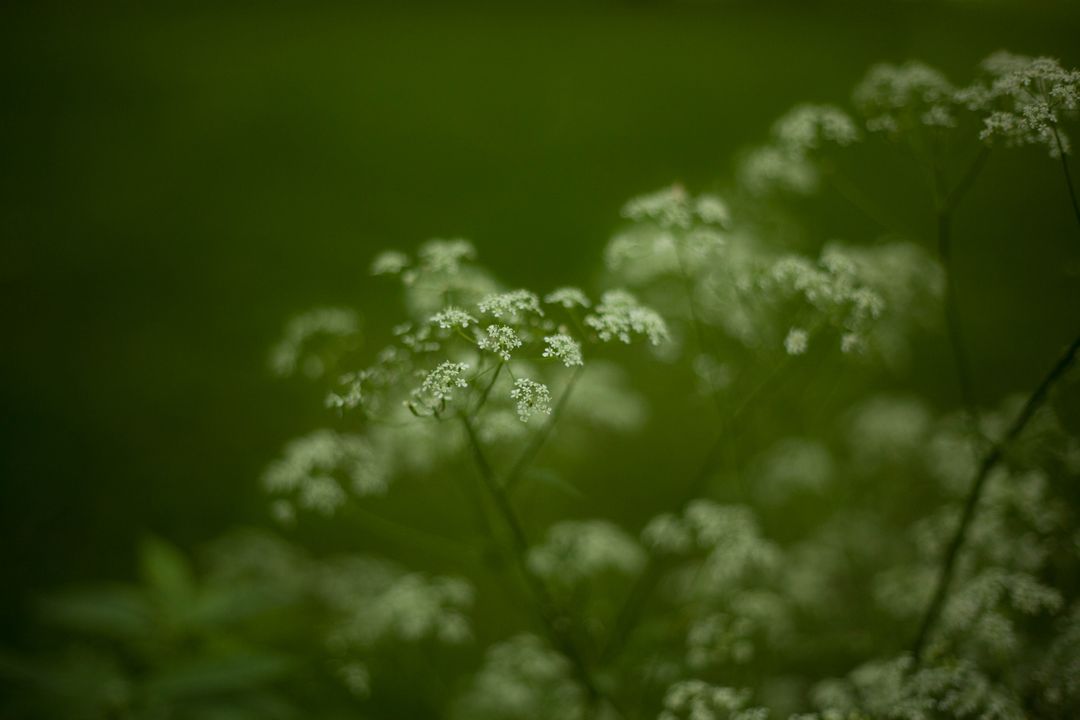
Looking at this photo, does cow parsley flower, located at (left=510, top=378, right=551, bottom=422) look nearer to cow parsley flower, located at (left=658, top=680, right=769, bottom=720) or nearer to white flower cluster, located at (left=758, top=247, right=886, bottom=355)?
white flower cluster, located at (left=758, top=247, right=886, bottom=355)

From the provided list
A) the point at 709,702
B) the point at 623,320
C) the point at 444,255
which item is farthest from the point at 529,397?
the point at 709,702

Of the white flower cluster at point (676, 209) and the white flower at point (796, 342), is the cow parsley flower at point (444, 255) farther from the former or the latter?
the white flower at point (796, 342)

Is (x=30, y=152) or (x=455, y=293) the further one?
(x=30, y=152)

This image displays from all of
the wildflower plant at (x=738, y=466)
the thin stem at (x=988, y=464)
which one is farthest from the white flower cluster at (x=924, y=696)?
the thin stem at (x=988, y=464)

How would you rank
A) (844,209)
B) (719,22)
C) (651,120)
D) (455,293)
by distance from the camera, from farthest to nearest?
(719,22) < (651,120) < (844,209) < (455,293)

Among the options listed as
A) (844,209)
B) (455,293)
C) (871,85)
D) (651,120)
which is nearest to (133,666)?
(455,293)

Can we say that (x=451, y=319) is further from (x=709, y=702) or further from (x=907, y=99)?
(x=907, y=99)

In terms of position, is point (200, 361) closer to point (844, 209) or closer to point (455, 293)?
point (455, 293)

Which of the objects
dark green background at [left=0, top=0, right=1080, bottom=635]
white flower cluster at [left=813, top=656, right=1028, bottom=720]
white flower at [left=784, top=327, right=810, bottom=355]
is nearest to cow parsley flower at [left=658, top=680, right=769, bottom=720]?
white flower cluster at [left=813, top=656, right=1028, bottom=720]
